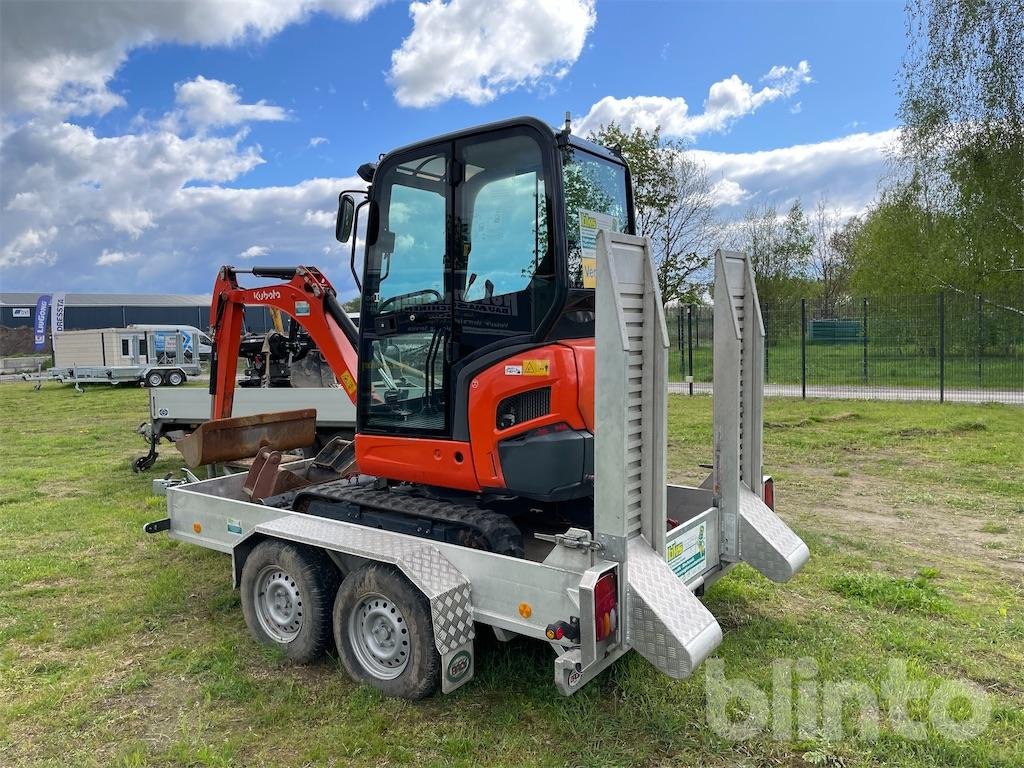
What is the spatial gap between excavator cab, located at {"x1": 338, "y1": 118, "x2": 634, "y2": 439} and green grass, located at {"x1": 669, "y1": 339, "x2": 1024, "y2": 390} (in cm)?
1184

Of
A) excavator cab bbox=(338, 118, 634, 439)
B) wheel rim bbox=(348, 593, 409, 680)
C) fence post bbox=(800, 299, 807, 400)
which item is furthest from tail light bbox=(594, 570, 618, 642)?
fence post bbox=(800, 299, 807, 400)

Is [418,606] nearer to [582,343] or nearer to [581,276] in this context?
[582,343]

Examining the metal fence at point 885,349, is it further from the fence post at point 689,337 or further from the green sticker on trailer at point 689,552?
the green sticker on trailer at point 689,552

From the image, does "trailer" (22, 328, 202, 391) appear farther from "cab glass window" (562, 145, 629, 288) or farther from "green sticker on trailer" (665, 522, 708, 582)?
"green sticker on trailer" (665, 522, 708, 582)

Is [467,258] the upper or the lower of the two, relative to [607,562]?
Result: upper

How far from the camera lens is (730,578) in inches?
204

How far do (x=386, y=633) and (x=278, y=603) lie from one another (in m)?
0.94

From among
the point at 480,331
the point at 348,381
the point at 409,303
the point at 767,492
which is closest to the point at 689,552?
the point at 767,492

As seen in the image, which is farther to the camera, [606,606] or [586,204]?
[586,204]

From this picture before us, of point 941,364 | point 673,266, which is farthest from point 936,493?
point 673,266

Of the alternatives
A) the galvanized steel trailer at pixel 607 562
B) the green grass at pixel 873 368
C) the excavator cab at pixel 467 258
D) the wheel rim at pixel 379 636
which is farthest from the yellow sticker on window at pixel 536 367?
the green grass at pixel 873 368

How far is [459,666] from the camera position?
349 cm

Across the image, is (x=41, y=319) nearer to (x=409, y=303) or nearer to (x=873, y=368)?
(x=873, y=368)

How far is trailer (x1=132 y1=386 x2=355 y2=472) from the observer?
8367 mm
